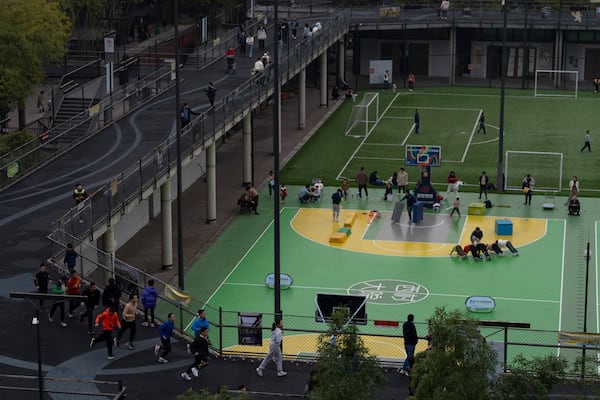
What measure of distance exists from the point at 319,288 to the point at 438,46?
48.9 metres

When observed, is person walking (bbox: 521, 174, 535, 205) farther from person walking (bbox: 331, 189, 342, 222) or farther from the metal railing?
the metal railing

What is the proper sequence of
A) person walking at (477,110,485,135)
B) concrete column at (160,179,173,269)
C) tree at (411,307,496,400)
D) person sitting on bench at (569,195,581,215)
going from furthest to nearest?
person walking at (477,110,485,135), person sitting on bench at (569,195,581,215), concrete column at (160,179,173,269), tree at (411,307,496,400)

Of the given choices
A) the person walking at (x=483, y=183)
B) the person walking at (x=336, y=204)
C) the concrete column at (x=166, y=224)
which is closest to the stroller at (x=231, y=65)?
the person walking at (x=336, y=204)

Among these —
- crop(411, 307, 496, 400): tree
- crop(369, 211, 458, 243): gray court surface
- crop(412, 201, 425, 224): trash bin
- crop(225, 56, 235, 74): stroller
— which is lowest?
crop(369, 211, 458, 243): gray court surface

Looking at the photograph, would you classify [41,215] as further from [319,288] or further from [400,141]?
[400,141]

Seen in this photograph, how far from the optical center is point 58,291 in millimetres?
35250

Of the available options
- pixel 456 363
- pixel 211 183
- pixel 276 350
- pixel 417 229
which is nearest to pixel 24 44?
pixel 211 183

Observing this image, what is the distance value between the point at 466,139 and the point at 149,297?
37.8 metres

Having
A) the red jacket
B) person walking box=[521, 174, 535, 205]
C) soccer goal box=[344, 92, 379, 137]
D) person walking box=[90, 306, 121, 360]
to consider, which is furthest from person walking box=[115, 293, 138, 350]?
soccer goal box=[344, 92, 379, 137]

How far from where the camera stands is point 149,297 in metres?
35.7

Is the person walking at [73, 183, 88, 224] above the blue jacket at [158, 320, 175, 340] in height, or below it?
above

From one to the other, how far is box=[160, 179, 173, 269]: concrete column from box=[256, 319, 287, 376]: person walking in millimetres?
15325

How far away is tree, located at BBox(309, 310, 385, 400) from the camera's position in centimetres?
2558

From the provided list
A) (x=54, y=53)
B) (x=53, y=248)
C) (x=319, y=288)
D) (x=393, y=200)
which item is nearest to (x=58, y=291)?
(x=53, y=248)
